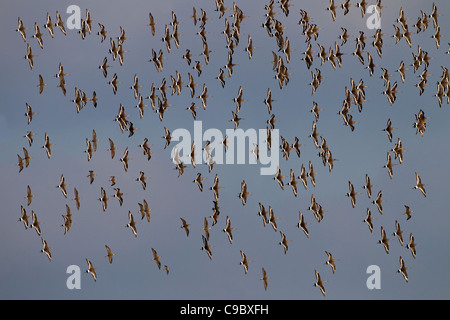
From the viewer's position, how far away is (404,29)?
74.0 m

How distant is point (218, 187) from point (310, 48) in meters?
11.4

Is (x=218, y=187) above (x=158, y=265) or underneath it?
above

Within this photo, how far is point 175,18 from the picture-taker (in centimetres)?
7281

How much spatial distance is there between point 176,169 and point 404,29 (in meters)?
18.5

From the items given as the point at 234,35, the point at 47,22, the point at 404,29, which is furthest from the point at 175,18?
the point at 404,29

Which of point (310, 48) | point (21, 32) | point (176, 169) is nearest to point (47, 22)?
point (21, 32)

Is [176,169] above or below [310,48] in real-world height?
below

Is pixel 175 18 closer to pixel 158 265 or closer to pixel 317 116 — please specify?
pixel 317 116

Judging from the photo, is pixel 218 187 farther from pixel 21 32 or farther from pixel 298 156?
pixel 21 32
